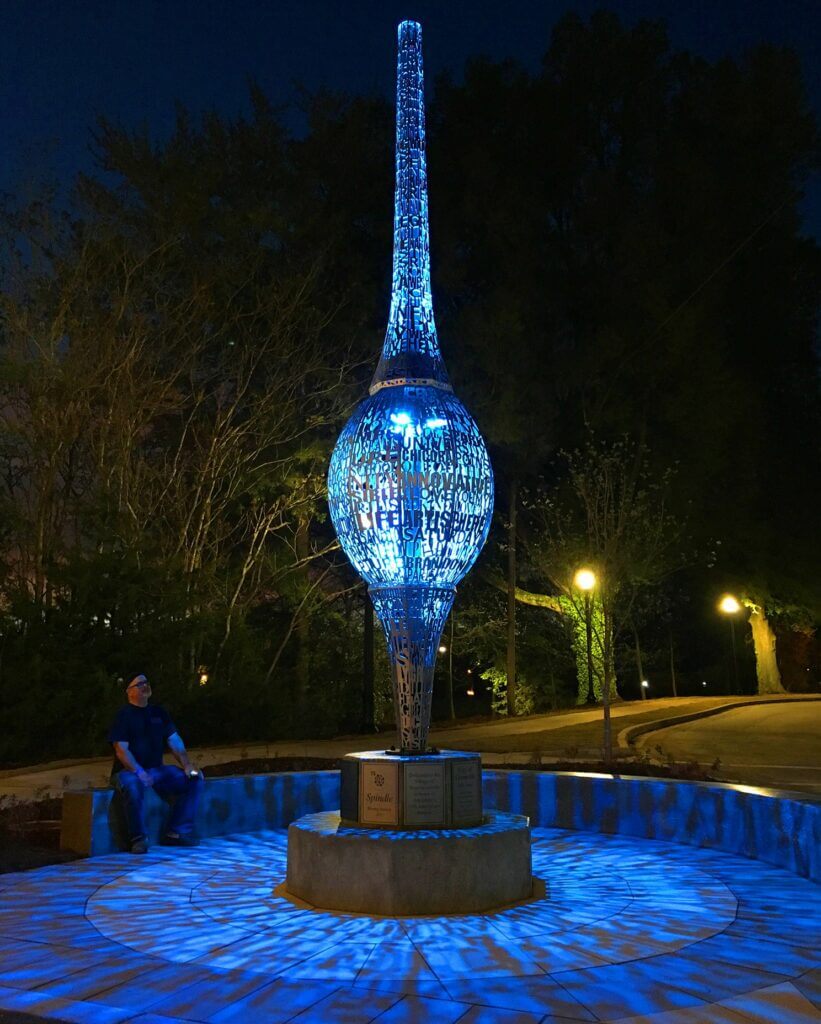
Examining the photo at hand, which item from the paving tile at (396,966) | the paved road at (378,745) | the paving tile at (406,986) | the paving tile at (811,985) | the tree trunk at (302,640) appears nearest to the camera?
the paving tile at (811,985)

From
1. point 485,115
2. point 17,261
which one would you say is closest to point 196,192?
point 17,261

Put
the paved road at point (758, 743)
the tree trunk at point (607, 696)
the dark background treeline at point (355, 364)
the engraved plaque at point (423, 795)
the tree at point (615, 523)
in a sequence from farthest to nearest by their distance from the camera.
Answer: the tree at point (615, 523) → the dark background treeline at point (355, 364) → the paved road at point (758, 743) → the tree trunk at point (607, 696) → the engraved plaque at point (423, 795)

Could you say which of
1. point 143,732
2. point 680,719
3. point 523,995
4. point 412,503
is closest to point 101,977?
point 523,995

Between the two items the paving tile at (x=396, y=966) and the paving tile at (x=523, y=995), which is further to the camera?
the paving tile at (x=396, y=966)

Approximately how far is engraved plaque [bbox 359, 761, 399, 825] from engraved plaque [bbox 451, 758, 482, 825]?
409mm

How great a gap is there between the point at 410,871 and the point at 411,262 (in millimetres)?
4748

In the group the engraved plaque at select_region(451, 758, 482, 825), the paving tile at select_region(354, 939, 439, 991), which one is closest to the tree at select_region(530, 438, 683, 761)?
the engraved plaque at select_region(451, 758, 482, 825)

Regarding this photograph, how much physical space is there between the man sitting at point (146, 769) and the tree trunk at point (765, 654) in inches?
1278

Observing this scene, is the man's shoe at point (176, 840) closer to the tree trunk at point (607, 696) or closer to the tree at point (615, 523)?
the tree trunk at point (607, 696)

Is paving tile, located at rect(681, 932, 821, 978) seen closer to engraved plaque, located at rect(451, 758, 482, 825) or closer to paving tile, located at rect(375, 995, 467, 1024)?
paving tile, located at rect(375, 995, 467, 1024)

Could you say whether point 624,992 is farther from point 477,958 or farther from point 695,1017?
point 477,958

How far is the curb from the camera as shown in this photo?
20133mm

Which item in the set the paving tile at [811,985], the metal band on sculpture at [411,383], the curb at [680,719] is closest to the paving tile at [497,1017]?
the paving tile at [811,985]

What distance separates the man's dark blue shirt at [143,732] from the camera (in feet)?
25.4
